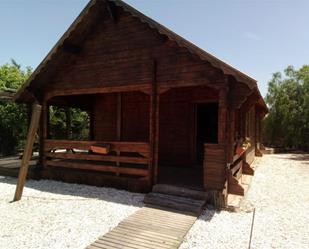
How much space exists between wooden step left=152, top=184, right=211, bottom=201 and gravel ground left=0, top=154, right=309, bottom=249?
1.38 ft

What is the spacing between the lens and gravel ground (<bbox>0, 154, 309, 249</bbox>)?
452cm

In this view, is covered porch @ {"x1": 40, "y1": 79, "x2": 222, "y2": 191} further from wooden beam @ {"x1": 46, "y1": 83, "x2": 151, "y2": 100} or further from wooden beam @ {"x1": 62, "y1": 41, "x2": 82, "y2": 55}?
wooden beam @ {"x1": 62, "y1": 41, "x2": 82, "y2": 55}

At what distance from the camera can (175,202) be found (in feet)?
20.4

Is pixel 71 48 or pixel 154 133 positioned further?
pixel 71 48

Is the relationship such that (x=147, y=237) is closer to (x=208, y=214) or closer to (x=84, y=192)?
(x=208, y=214)

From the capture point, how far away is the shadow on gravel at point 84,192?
680cm

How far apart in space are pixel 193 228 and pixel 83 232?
2.02m

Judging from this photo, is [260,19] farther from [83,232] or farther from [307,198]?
A: [83,232]

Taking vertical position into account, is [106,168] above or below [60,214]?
above

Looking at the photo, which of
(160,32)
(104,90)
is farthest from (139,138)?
(160,32)

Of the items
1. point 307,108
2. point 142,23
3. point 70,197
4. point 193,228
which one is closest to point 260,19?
point 142,23

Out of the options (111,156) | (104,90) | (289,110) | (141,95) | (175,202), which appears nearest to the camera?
(175,202)

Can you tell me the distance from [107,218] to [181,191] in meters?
1.98

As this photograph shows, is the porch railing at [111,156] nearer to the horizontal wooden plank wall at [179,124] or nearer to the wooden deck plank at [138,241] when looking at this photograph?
the horizontal wooden plank wall at [179,124]
